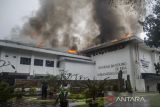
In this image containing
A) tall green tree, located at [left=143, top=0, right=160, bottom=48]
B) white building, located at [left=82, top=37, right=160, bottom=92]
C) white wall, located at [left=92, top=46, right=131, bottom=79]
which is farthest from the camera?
white wall, located at [left=92, top=46, right=131, bottom=79]

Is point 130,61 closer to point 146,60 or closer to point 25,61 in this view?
point 146,60

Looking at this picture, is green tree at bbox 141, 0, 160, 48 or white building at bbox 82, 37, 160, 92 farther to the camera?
white building at bbox 82, 37, 160, 92

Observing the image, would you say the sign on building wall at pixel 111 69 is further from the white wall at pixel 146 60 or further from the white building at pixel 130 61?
the white wall at pixel 146 60

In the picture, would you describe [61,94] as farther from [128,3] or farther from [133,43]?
[133,43]

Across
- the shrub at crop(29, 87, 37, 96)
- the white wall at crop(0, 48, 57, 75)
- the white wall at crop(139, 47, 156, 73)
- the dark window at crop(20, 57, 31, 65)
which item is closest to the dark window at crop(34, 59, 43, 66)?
the white wall at crop(0, 48, 57, 75)

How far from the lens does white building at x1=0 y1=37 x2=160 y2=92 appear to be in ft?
97.1

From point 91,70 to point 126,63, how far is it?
839cm

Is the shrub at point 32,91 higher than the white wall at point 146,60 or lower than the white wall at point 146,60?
lower

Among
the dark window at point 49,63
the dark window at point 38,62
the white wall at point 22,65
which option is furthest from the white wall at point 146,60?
the dark window at point 38,62

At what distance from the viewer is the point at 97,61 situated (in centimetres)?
3991

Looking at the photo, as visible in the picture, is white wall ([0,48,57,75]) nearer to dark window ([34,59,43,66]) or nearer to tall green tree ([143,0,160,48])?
dark window ([34,59,43,66])

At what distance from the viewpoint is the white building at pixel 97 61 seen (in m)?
29.6

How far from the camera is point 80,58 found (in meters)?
38.6

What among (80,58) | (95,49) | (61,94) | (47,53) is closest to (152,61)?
(95,49)
